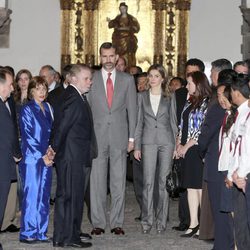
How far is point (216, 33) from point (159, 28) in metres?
1.24

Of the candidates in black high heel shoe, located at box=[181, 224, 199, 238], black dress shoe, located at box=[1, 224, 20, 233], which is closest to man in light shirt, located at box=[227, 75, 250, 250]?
black high heel shoe, located at box=[181, 224, 199, 238]

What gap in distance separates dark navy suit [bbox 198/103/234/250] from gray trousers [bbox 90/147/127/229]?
1432mm

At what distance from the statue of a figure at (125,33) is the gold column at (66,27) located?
0.89 m

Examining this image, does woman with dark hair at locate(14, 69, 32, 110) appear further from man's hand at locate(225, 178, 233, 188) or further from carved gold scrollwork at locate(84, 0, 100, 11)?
carved gold scrollwork at locate(84, 0, 100, 11)

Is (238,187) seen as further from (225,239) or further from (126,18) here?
(126,18)

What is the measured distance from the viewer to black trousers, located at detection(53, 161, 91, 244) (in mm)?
8414

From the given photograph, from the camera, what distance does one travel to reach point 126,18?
18516mm

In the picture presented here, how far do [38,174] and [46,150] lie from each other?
0.86ft

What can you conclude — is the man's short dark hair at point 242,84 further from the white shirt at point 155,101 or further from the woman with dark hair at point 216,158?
the white shirt at point 155,101

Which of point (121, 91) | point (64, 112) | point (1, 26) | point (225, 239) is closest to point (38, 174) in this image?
point (64, 112)

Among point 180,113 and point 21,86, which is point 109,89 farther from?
point 21,86

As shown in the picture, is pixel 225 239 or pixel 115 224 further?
pixel 115 224

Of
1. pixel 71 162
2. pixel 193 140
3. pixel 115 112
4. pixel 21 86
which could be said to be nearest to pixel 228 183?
pixel 71 162

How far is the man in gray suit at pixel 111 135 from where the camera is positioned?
30.8 ft
